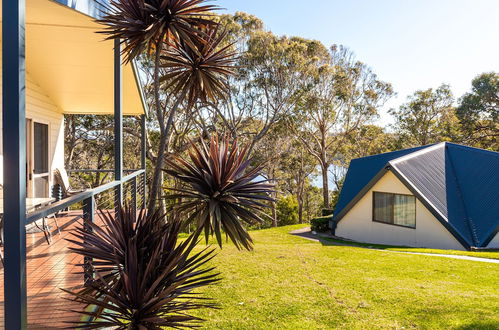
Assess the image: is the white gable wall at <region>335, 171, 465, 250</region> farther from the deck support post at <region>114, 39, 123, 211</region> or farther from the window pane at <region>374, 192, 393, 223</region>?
the deck support post at <region>114, 39, 123, 211</region>

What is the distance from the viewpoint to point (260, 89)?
23734 mm

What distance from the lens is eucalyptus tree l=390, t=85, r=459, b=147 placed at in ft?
Answer: 91.1

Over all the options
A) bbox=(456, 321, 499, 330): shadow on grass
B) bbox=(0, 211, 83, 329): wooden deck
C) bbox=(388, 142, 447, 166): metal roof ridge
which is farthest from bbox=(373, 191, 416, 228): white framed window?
bbox=(0, 211, 83, 329): wooden deck

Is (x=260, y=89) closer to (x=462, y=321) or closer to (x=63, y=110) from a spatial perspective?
(x=63, y=110)

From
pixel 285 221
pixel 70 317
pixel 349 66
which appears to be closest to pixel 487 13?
pixel 349 66

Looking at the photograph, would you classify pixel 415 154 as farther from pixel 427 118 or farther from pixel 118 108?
pixel 427 118

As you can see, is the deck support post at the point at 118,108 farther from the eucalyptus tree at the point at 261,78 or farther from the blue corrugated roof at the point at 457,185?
the eucalyptus tree at the point at 261,78

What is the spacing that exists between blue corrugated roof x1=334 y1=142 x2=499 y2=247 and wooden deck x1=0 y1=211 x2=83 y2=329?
1267cm

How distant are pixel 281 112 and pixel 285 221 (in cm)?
786

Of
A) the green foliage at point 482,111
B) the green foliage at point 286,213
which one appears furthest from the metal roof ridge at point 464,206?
the green foliage at point 286,213

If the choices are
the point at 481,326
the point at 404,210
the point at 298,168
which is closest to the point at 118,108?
the point at 481,326

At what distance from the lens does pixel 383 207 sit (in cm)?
1609

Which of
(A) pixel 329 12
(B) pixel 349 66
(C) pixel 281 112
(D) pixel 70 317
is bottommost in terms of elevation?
(D) pixel 70 317

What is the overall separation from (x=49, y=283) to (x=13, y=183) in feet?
7.86
